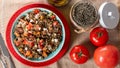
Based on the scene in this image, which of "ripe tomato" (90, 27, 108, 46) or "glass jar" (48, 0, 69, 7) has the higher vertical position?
"glass jar" (48, 0, 69, 7)

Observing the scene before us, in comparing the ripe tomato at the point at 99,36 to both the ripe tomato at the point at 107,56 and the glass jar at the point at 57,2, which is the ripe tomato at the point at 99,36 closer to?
the ripe tomato at the point at 107,56

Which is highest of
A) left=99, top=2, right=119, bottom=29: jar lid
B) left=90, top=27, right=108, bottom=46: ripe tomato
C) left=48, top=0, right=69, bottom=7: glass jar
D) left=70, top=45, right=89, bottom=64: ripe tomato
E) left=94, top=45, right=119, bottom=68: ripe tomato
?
left=48, top=0, right=69, bottom=7: glass jar

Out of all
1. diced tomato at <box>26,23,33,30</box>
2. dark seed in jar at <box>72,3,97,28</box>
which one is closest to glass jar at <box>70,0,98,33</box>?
dark seed in jar at <box>72,3,97,28</box>

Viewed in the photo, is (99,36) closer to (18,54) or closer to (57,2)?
(57,2)

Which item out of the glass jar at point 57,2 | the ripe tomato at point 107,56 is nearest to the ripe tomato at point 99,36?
the ripe tomato at point 107,56

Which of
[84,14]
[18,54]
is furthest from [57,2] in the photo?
[18,54]

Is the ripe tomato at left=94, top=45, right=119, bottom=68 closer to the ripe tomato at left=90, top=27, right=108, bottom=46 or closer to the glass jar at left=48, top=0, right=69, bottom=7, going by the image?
the ripe tomato at left=90, top=27, right=108, bottom=46

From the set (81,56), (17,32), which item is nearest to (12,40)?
(17,32)
